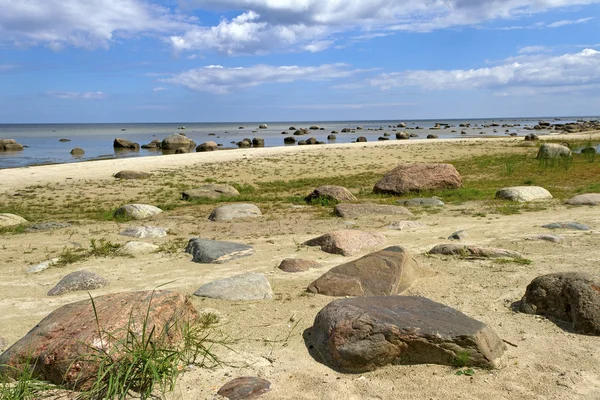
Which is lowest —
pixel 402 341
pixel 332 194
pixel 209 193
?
pixel 209 193

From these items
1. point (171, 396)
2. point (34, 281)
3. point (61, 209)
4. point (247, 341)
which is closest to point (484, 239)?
point (247, 341)

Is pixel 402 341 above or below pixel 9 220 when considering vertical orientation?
above

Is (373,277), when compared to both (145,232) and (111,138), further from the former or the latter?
(111,138)

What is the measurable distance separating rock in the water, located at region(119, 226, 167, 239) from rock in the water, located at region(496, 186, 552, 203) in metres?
7.73

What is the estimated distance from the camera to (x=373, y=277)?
5633mm

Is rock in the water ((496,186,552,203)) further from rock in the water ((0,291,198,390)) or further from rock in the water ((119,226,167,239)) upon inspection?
rock in the water ((0,291,198,390))

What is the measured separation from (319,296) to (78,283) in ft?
9.60

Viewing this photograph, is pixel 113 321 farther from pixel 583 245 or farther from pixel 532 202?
pixel 532 202

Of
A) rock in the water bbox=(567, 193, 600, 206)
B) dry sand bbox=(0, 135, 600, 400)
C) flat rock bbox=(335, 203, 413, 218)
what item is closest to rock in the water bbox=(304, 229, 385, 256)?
dry sand bbox=(0, 135, 600, 400)

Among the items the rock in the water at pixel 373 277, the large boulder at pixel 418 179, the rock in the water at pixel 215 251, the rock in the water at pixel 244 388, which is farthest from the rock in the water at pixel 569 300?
the large boulder at pixel 418 179

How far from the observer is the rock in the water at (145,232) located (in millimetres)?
8998

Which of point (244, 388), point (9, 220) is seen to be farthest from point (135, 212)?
point (244, 388)

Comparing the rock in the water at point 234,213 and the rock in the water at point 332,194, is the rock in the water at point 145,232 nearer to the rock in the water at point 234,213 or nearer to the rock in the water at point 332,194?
the rock in the water at point 234,213

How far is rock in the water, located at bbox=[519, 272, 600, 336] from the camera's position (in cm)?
442
